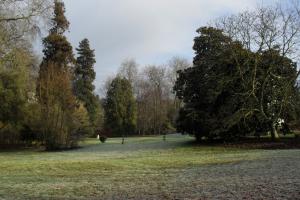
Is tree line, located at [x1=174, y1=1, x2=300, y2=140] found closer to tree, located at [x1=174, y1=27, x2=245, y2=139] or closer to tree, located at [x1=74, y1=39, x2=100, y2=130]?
tree, located at [x1=174, y1=27, x2=245, y2=139]

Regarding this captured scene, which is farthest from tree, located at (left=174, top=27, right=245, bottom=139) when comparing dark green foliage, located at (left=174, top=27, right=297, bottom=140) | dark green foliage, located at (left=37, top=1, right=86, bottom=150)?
dark green foliage, located at (left=37, top=1, right=86, bottom=150)

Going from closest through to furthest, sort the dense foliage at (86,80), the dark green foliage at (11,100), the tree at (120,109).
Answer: the dark green foliage at (11,100)
the dense foliage at (86,80)
the tree at (120,109)

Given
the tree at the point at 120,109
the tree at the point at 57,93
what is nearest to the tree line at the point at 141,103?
the tree at the point at 120,109

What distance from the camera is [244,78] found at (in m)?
33.6

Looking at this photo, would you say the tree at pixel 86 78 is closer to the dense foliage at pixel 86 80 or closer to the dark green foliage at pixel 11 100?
the dense foliage at pixel 86 80

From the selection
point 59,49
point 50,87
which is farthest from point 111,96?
point 50,87

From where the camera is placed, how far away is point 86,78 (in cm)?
7175

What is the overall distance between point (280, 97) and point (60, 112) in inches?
754

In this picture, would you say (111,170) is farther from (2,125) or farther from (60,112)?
(2,125)

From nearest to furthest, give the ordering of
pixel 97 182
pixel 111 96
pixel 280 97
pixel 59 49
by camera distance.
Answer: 1. pixel 97 182
2. pixel 280 97
3. pixel 59 49
4. pixel 111 96

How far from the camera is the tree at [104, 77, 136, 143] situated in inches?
2997

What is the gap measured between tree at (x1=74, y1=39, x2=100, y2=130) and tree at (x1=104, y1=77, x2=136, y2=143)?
4.13m

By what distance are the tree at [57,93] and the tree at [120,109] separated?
974 inches

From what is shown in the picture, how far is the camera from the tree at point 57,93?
40500mm
